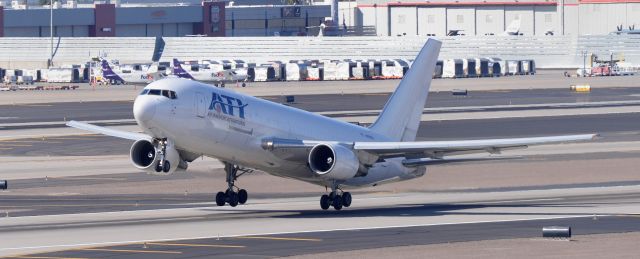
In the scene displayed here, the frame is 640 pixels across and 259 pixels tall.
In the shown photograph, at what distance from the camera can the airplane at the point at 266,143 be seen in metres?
48.6

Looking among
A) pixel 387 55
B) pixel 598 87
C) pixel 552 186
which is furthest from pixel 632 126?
pixel 387 55

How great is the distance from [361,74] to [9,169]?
92.7m

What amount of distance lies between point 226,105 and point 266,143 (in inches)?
86.8

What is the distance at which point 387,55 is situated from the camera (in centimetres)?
18325

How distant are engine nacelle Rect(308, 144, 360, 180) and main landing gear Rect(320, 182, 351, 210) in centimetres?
185

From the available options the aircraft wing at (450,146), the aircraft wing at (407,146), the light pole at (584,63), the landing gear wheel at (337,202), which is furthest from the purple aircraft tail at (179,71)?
the aircraft wing at (450,146)

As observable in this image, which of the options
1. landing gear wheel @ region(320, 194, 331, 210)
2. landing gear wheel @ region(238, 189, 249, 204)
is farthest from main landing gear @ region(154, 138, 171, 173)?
landing gear wheel @ region(320, 194, 331, 210)

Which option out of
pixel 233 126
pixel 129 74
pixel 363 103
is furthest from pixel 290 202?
pixel 129 74

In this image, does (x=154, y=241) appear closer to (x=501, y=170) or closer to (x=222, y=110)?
(x=222, y=110)

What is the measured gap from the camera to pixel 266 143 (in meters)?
51.1

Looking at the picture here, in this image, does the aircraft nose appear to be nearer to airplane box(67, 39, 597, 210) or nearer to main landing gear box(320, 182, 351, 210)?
airplane box(67, 39, 597, 210)

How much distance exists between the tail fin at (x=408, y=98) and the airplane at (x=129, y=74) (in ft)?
308

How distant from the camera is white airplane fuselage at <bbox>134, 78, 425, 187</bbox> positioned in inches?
1896

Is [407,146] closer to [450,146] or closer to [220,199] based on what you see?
[450,146]
